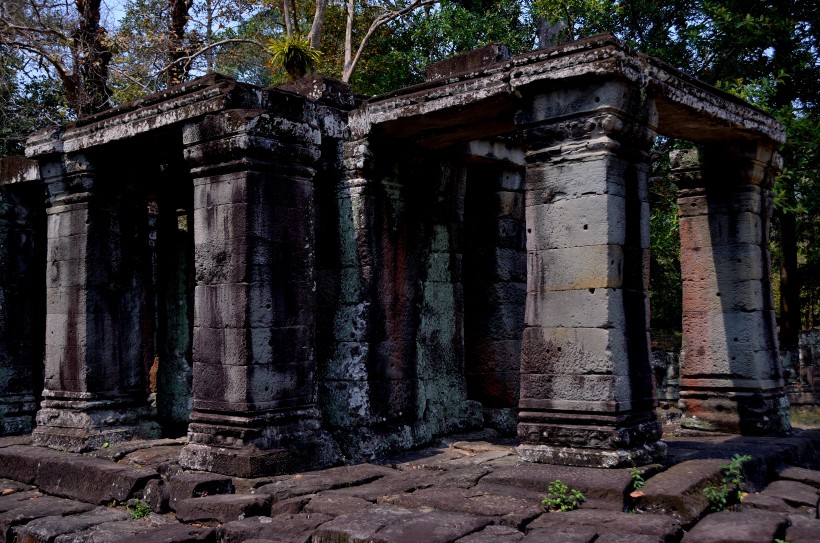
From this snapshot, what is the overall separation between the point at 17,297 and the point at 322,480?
549 cm

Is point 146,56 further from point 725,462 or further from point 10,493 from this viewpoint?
point 725,462

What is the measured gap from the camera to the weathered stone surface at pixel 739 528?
4793 mm

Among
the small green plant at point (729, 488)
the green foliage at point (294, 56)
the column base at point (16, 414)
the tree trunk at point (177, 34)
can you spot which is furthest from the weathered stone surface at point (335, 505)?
the tree trunk at point (177, 34)

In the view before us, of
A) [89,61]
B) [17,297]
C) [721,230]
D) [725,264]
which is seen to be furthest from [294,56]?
[725,264]

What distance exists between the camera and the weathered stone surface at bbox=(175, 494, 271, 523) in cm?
583

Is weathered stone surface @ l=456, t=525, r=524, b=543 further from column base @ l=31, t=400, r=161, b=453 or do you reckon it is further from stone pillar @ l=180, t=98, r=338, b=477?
column base @ l=31, t=400, r=161, b=453

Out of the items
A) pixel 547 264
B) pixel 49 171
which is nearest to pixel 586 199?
pixel 547 264

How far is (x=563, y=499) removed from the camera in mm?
5570

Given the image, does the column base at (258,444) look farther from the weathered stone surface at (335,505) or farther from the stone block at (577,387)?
the stone block at (577,387)

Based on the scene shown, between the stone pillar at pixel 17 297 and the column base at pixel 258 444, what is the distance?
12.7 ft

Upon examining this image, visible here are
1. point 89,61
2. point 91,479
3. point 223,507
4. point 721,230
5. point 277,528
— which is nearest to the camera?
point 277,528

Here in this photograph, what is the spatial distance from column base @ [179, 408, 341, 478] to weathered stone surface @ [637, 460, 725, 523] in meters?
2.81

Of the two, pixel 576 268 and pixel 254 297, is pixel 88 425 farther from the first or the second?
pixel 576 268

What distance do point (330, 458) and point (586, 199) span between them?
308 centimetres
